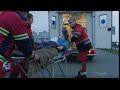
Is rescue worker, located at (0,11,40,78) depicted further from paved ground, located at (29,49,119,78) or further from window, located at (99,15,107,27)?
window, located at (99,15,107,27)

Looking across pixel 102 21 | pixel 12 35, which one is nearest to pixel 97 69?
pixel 102 21

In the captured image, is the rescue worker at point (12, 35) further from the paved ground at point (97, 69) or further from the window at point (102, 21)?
the window at point (102, 21)

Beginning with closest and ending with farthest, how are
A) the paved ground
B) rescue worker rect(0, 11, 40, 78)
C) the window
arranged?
rescue worker rect(0, 11, 40, 78) < the paved ground < the window

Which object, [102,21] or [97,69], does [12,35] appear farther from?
[102,21]

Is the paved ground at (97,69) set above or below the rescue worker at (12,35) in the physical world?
below

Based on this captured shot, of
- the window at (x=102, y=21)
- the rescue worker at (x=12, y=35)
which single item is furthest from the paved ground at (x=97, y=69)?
the rescue worker at (x=12, y=35)

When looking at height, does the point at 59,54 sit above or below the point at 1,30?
below

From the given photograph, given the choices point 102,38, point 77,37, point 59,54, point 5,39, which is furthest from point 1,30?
point 102,38

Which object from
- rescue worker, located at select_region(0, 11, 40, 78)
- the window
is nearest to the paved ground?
the window
